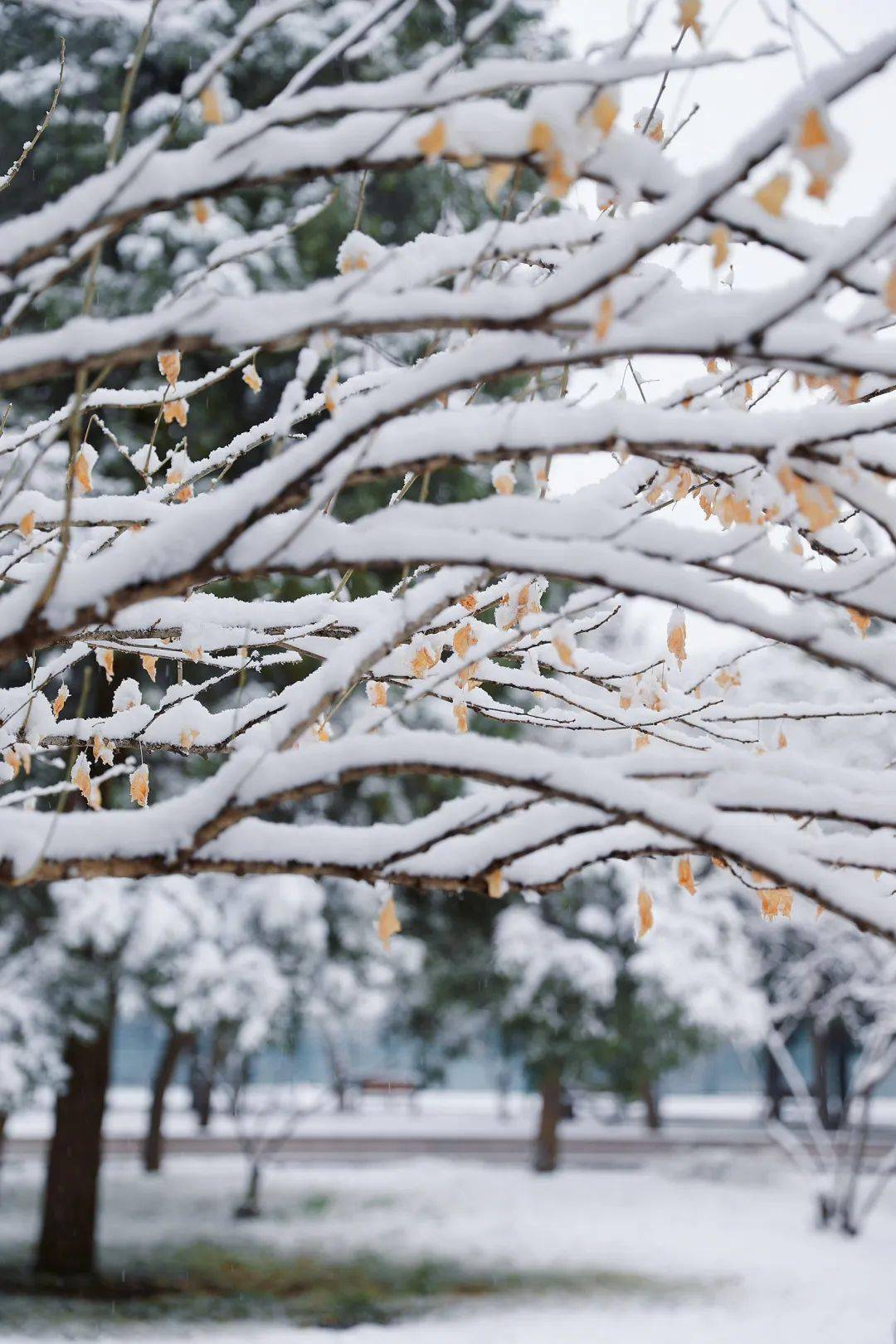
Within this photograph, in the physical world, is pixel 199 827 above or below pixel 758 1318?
above

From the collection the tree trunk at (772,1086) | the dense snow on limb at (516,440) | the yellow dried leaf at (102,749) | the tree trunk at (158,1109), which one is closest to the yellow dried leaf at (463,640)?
the dense snow on limb at (516,440)

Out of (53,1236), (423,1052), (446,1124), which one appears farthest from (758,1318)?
(446,1124)

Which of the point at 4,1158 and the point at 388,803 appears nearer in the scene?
the point at 388,803

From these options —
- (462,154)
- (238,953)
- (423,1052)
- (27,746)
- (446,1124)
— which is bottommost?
(446,1124)

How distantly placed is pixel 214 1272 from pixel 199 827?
30.5 ft

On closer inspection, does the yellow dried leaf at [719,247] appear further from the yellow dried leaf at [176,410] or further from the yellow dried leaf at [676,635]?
the yellow dried leaf at [176,410]

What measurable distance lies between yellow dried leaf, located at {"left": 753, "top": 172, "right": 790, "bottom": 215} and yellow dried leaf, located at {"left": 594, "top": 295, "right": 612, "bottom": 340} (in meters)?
0.20

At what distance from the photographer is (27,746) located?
259 centimetres

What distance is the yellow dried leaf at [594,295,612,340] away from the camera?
1491 millimetres

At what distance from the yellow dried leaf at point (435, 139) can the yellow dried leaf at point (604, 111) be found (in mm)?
180

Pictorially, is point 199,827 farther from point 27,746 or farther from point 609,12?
point 609,12

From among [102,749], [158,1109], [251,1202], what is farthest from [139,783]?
[158,1109]

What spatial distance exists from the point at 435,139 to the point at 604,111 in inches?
8.0

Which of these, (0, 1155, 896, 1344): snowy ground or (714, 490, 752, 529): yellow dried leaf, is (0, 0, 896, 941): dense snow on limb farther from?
(0, 1155, 896, 1344): snowy ground
